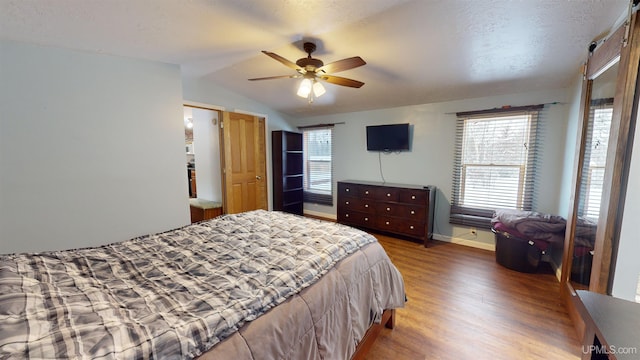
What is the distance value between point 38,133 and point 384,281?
3.12m

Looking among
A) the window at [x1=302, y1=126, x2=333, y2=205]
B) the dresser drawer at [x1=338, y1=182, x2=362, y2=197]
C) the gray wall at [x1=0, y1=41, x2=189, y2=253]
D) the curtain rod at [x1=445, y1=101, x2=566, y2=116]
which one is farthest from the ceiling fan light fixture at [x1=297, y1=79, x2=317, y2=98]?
the window at [x1=302, y1=126, x2=333, y2=205]

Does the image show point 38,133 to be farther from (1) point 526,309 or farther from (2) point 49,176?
(1) point 526,309

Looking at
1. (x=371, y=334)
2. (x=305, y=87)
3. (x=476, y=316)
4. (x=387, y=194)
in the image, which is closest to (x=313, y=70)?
(x=305, y=87)

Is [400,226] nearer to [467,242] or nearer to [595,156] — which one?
[467,242]

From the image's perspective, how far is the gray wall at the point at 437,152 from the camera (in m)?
2.88

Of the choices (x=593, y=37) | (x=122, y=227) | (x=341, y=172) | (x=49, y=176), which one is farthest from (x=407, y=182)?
(x=49, y=176)

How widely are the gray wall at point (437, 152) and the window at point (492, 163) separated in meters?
0.12

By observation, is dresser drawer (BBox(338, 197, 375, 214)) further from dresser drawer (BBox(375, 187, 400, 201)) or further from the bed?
the bed

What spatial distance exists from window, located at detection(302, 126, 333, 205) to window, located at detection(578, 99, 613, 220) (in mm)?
3451

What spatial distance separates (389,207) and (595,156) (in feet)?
7.45

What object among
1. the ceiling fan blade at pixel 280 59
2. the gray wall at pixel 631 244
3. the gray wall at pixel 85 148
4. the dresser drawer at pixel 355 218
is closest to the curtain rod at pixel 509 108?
the gray wall at pixel 631 244

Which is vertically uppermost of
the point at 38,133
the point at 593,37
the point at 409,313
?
the point at 593,37

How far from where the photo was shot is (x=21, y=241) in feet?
6.81

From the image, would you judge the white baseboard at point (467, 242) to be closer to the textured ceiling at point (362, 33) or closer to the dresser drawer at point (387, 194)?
the dresser drawer at point (387, 194)
